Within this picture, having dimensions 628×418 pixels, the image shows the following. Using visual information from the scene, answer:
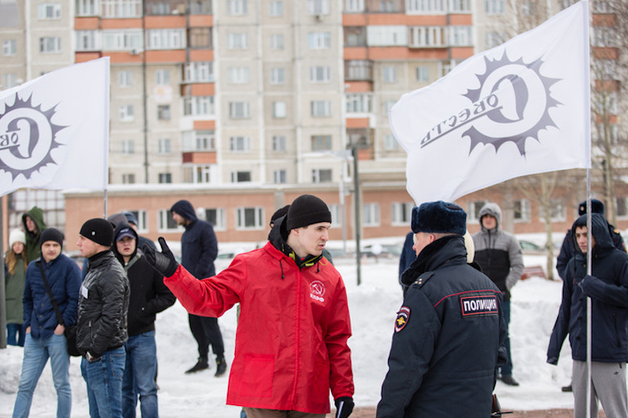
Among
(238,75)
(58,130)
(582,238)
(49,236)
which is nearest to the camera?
(582,238)

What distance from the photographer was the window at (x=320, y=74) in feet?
162

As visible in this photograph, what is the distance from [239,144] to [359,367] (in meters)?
42.7

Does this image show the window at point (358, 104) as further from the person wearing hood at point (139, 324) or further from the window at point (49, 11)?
the person wearing hood at point (139, 324)

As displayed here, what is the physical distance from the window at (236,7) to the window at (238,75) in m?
4.48

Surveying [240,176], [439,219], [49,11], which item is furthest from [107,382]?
[49,11]

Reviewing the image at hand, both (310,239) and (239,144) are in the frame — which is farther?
(239,144)

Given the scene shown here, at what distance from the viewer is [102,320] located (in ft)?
17.0

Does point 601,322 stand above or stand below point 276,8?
below

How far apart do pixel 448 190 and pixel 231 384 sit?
2.53 m

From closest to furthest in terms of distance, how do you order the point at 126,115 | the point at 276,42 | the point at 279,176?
1. the point at 276,42
2. the point at 126,115
3. the point at 279,176

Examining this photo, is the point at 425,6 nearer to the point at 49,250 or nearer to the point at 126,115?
the point at 126,115

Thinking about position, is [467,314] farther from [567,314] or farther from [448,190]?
[567,314]

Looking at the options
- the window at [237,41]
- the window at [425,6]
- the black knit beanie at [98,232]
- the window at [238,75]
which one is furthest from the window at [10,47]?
the black knit beanie at [98,232]

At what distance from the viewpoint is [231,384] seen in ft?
12.2
